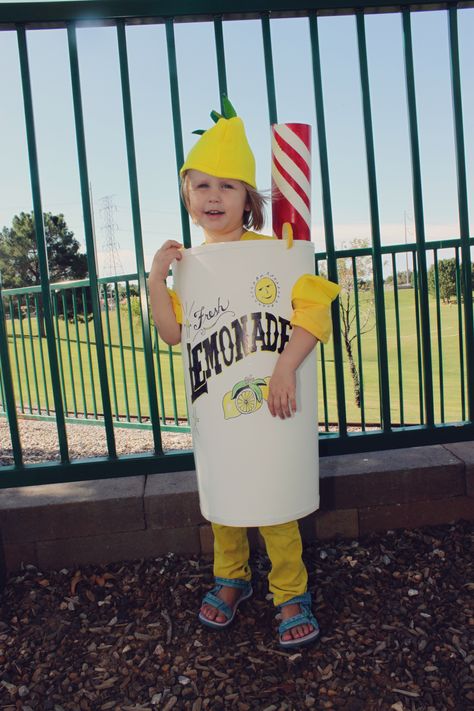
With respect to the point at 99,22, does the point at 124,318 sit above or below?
below

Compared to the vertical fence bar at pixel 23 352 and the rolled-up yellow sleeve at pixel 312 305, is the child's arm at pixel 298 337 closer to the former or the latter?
the rolled-up yellow sleeve at pixel 312 305

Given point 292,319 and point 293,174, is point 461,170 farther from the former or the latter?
point 292,319

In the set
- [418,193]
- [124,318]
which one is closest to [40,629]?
[418,193]

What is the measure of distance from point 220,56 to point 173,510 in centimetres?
187

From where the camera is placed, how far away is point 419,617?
2125mm

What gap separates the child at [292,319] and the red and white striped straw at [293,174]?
104 millimetres

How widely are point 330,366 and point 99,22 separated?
5.18 metres

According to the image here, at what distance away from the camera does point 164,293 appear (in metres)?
2.06

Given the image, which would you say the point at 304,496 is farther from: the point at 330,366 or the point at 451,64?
the point at 330,366

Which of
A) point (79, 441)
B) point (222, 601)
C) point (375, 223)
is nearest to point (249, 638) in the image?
point (222, 601)

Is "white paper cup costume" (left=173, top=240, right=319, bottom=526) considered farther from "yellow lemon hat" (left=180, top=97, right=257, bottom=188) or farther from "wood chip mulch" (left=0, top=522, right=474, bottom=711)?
"wood chip mulch" (left=0, top=522, right=474, bottom=711)

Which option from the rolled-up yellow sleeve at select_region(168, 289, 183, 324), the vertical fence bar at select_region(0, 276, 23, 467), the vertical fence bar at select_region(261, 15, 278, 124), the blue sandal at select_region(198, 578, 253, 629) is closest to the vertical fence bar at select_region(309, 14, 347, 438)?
the vertical fence bar at select_region(261, 15, 278, 124)

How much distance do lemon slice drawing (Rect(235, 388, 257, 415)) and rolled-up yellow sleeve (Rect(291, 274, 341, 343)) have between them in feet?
0.84

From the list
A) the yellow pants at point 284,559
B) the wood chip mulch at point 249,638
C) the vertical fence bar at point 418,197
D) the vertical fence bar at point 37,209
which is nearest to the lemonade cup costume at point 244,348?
the yellow pants at point 284,559
